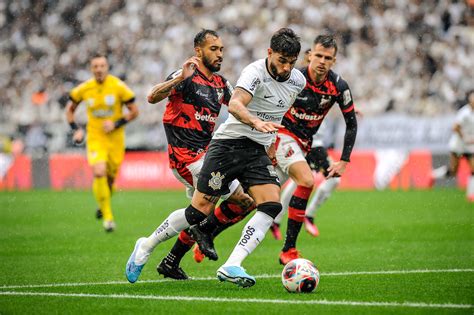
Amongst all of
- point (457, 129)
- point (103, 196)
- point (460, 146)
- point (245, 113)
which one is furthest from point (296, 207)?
point (460, 146)

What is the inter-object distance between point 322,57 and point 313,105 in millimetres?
720

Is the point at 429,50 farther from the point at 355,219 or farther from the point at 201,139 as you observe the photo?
the point at 201,139

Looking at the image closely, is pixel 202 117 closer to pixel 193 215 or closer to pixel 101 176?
pixel 193 215

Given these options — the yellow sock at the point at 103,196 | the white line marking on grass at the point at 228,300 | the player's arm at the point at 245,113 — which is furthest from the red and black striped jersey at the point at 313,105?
the yellow sock at the point at 103,196

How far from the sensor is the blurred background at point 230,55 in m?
25.7

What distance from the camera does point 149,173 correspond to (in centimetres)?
2586

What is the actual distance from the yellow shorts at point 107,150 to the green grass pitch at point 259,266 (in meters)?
1.11

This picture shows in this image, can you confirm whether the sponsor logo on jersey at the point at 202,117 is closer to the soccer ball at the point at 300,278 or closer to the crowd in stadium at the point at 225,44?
the soccer ball at the point at 300,278

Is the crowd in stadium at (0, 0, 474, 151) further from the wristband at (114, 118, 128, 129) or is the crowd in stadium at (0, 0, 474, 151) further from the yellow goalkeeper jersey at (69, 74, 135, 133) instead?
the wristband at (114, 118, 128, 129)

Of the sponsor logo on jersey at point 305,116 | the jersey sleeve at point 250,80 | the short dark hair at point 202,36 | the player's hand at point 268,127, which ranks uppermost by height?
the short dark hair at point 202,36

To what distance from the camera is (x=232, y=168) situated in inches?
331

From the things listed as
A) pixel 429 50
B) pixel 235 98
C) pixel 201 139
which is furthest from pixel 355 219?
pixel 429 50

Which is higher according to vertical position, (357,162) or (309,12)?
(309,12)

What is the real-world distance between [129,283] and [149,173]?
17261 mm
